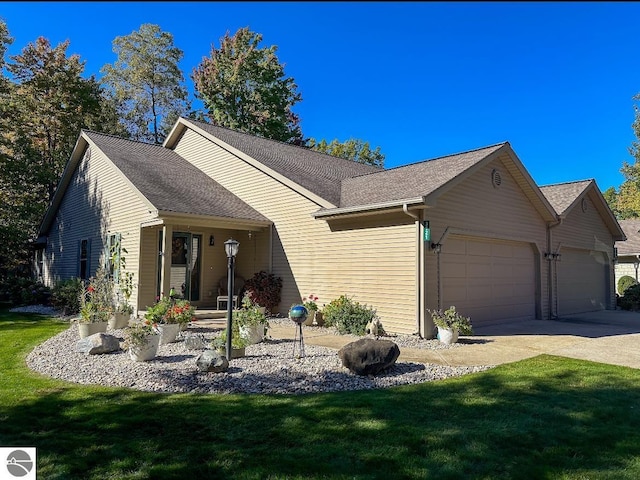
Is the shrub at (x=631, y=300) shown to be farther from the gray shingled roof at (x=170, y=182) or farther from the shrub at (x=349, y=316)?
the gray shingled roof at (x=170, y=182)

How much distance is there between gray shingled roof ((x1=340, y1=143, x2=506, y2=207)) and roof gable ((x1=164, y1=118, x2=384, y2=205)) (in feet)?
2.28

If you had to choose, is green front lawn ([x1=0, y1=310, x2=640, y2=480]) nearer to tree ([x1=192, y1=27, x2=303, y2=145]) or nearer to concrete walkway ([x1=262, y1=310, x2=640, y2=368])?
concrete walkway ([x1=262, y1=310, x2=640, y2=368])

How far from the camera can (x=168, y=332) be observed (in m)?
8.34

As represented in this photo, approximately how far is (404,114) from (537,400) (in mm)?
20171

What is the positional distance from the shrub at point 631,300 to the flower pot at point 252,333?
50.2ft

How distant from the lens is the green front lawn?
133 inches

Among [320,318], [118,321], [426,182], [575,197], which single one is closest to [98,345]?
[118,321]

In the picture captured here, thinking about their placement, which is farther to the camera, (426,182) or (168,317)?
(426,182)

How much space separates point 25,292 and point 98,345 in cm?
1158

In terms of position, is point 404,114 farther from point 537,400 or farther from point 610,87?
point 537,400

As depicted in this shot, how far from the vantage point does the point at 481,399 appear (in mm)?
5090

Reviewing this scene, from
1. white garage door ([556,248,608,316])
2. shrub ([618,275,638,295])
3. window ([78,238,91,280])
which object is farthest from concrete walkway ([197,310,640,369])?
shrub ([618,275,638,295])

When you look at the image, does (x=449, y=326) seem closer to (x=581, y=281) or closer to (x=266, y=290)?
(x=266, y=290)

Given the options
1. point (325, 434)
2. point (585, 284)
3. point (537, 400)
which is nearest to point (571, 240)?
point (585, 284)
